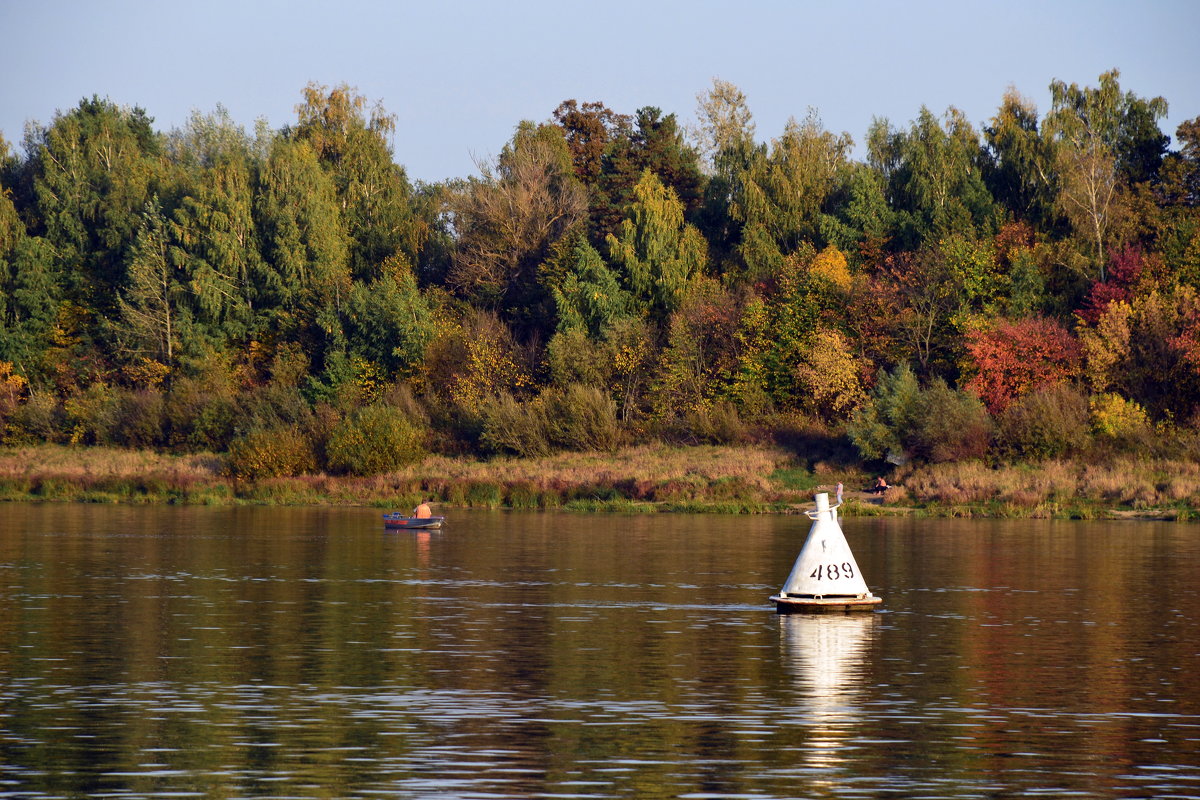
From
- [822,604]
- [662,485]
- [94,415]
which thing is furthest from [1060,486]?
[94,415]

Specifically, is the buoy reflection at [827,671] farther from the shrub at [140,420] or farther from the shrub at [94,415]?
the shrub at [94,415]

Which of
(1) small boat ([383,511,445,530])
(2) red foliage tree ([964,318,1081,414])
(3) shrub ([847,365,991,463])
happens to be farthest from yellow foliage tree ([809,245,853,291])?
(1) small boat ([383,511,445,530])

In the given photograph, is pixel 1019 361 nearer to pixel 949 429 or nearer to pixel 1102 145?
pixel 949 429

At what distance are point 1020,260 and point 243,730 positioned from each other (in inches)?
2553

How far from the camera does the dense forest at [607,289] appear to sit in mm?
73875

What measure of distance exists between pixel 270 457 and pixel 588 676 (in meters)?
55.9

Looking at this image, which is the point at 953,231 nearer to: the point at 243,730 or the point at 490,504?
the point at 490,504

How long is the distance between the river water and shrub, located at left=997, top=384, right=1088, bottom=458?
69.1ft

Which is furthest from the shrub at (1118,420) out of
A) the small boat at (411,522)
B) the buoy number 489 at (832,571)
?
the buoy number 489 at (832,571)

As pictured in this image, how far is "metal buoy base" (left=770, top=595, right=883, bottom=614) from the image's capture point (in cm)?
3027

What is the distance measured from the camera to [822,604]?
99.4ft

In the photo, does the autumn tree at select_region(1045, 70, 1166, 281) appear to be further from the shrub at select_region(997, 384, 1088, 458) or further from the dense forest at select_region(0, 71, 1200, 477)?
the shrub at select_region(997, 384, 1088, 458)

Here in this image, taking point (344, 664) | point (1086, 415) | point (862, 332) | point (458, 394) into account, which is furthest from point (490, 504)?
point (344, 664)

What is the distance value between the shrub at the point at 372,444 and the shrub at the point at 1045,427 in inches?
1086
